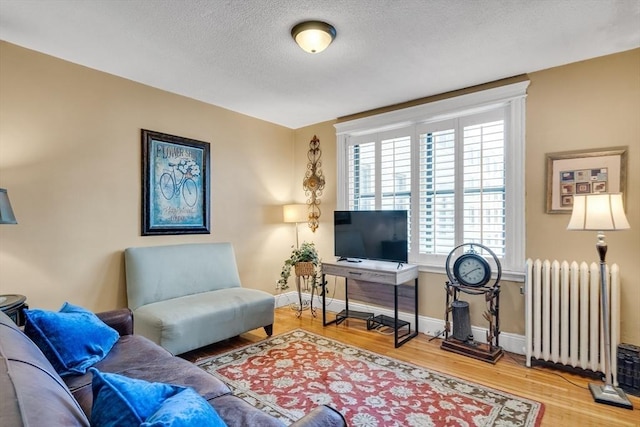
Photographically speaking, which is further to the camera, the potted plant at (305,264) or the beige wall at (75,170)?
the potted plant at (305,264)

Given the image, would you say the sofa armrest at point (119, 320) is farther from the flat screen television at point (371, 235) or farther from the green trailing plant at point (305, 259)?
the flat screen television at point (371, 235)

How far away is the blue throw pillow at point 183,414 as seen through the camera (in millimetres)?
845

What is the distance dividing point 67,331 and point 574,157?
3853 mm

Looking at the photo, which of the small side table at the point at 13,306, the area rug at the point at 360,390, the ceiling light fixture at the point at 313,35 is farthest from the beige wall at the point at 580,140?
the small side table at the point at 13,306

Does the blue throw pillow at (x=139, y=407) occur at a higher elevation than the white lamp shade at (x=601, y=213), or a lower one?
lower

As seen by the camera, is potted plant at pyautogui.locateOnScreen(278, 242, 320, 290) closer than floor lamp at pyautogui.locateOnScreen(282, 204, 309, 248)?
Yes

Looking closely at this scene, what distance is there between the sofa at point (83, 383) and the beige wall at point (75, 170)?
86 cm

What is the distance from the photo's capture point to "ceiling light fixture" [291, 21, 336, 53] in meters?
2.29

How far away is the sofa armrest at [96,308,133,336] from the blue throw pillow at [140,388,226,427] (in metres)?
1.62

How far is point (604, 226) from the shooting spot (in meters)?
2.31

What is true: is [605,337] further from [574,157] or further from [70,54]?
[70,54]

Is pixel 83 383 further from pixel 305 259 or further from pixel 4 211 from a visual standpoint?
pixel 305 259

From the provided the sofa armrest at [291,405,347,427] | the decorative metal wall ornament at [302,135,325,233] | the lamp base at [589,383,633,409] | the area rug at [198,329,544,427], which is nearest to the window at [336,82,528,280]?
the decorative metal wall ornament at [302,135,325,233]

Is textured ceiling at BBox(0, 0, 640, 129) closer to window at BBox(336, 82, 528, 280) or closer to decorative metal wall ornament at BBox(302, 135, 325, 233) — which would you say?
window at BBox(336, 82, 528, 280)
